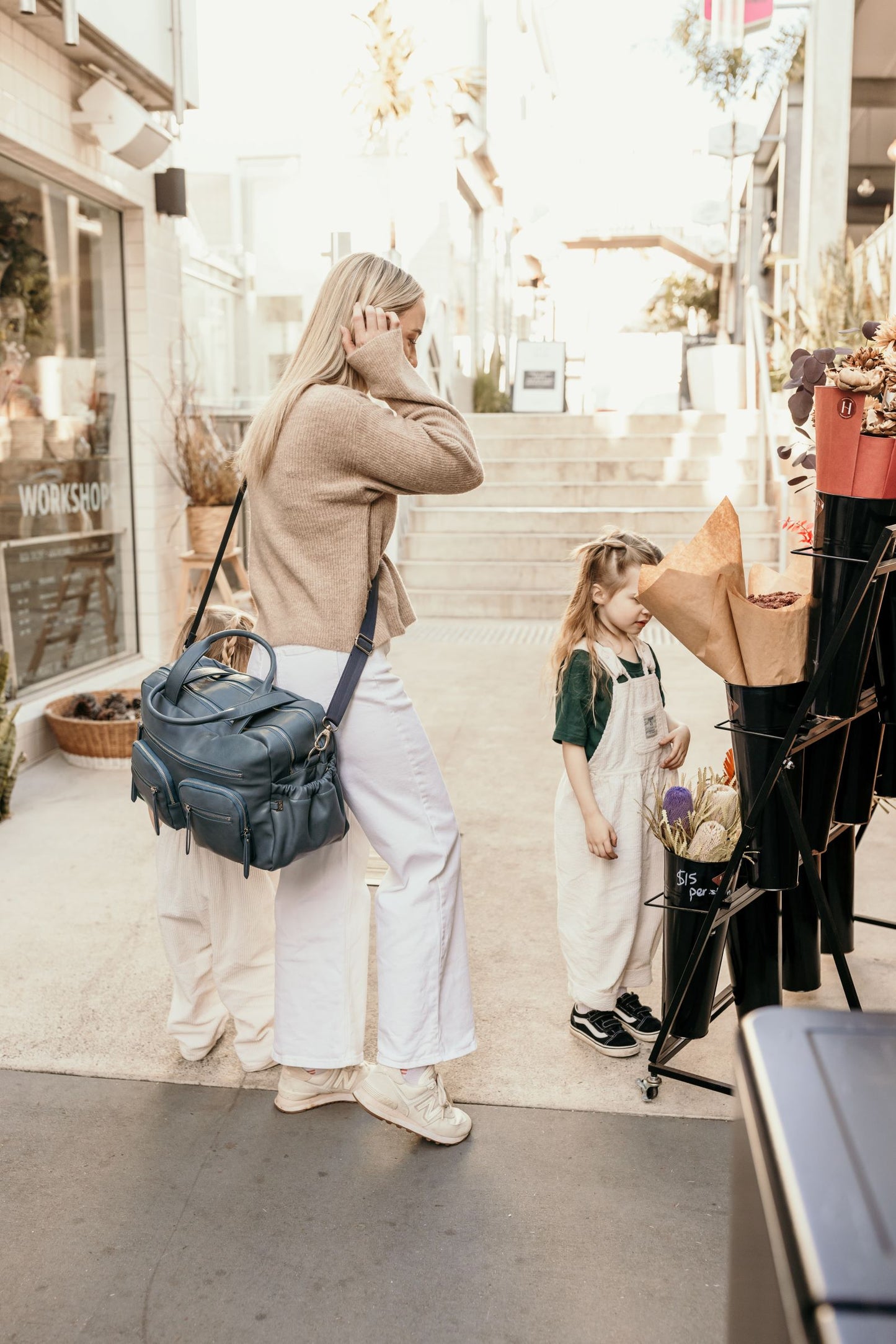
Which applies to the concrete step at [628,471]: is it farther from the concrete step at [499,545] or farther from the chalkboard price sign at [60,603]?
the chalkboard price sign at [60,603]

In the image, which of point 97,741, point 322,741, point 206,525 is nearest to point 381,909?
point 322,741

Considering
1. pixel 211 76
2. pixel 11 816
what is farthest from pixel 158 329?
pixel 211 76

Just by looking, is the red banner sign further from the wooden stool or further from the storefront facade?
the wooden stool

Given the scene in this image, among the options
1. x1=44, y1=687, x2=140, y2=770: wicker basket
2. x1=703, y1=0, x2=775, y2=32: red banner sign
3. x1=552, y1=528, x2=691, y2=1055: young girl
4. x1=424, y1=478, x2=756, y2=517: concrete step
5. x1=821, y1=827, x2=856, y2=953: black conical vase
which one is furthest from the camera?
x1=703, y1=0, x2=775, y2=32: red banner sign

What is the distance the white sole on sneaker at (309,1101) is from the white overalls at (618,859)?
1.97ft

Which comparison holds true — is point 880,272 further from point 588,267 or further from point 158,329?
point 588,267

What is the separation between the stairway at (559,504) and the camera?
8984 mm

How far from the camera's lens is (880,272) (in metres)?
9.16

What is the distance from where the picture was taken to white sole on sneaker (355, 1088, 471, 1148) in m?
2.36

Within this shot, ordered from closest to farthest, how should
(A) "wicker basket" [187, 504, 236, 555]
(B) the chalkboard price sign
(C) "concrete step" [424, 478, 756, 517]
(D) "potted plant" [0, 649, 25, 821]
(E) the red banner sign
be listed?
(D) "potted plant" [0, 649, 25, 821] → (B) the chalkboard price sign → (A) "wicker basket" [187, 504, 236, 555] → (C) "concrete step" [424, 478, 756, 517] → (E) the red banner sign

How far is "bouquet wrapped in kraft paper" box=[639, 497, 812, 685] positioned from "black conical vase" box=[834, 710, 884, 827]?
41cm

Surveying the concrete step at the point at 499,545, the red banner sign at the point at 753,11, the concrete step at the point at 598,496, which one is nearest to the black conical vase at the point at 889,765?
the concrete step at the point at 499,545

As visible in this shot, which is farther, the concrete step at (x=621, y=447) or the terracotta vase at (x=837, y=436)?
the concrete step at (x=621, y=447)

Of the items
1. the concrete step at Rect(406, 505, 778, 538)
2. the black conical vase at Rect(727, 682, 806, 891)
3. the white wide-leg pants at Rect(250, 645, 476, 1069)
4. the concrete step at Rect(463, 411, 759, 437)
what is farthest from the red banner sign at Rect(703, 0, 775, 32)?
the white wide-leg pants at Rect(250, 645, 476, 1069)
